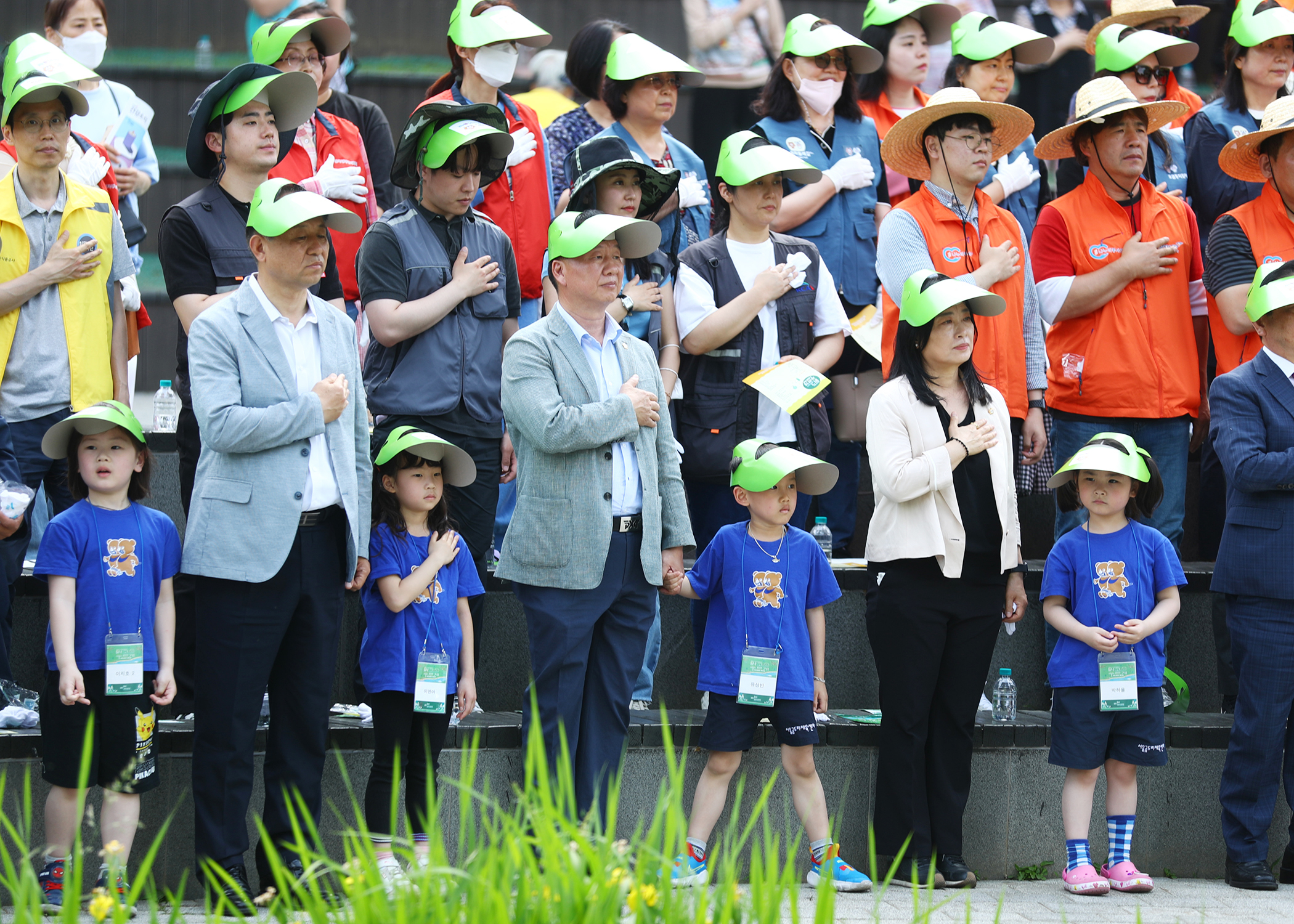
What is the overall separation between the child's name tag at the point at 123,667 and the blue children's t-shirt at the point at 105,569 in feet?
0.17

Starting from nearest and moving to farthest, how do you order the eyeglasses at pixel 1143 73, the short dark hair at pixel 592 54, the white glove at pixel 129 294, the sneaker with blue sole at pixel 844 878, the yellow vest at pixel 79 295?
1. the sneaker with blue sole at pixel 844 878
2. the yellow vest at pixel 79 295
3. the white glove at pixel 129 294
4. the short dark hair at pixel 592 54
5. the eyeglasses at pixel 1143 73

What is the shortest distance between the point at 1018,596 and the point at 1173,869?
1.33m

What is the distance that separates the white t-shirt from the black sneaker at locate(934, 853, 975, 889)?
167cm

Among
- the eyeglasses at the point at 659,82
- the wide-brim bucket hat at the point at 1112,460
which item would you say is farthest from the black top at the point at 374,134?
the wide-brim bucket hat at the point at 1112,460

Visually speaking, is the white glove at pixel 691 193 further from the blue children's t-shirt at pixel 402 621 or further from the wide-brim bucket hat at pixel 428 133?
the blue children's t-shirt at pixel 402 621

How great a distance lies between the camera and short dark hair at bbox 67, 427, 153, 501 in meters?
4.67

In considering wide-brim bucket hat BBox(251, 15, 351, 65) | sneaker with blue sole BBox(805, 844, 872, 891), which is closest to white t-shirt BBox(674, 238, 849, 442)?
sneaker with blue sole BBox(805, 844, 872, 891)

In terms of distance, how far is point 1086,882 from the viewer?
5.30 metres

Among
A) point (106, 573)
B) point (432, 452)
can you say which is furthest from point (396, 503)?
point (106, 573)

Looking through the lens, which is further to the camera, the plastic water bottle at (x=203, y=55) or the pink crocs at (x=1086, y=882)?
the plastic water bottle at (x=203, y=55)

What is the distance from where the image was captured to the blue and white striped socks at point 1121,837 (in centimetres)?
541

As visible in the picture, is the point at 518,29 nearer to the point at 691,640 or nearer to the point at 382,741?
the point at 691,640

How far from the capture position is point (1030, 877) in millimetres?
5656

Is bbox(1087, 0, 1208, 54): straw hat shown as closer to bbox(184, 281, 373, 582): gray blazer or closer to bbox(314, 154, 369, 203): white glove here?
bbox(314, 154, 369, 203): white glove
